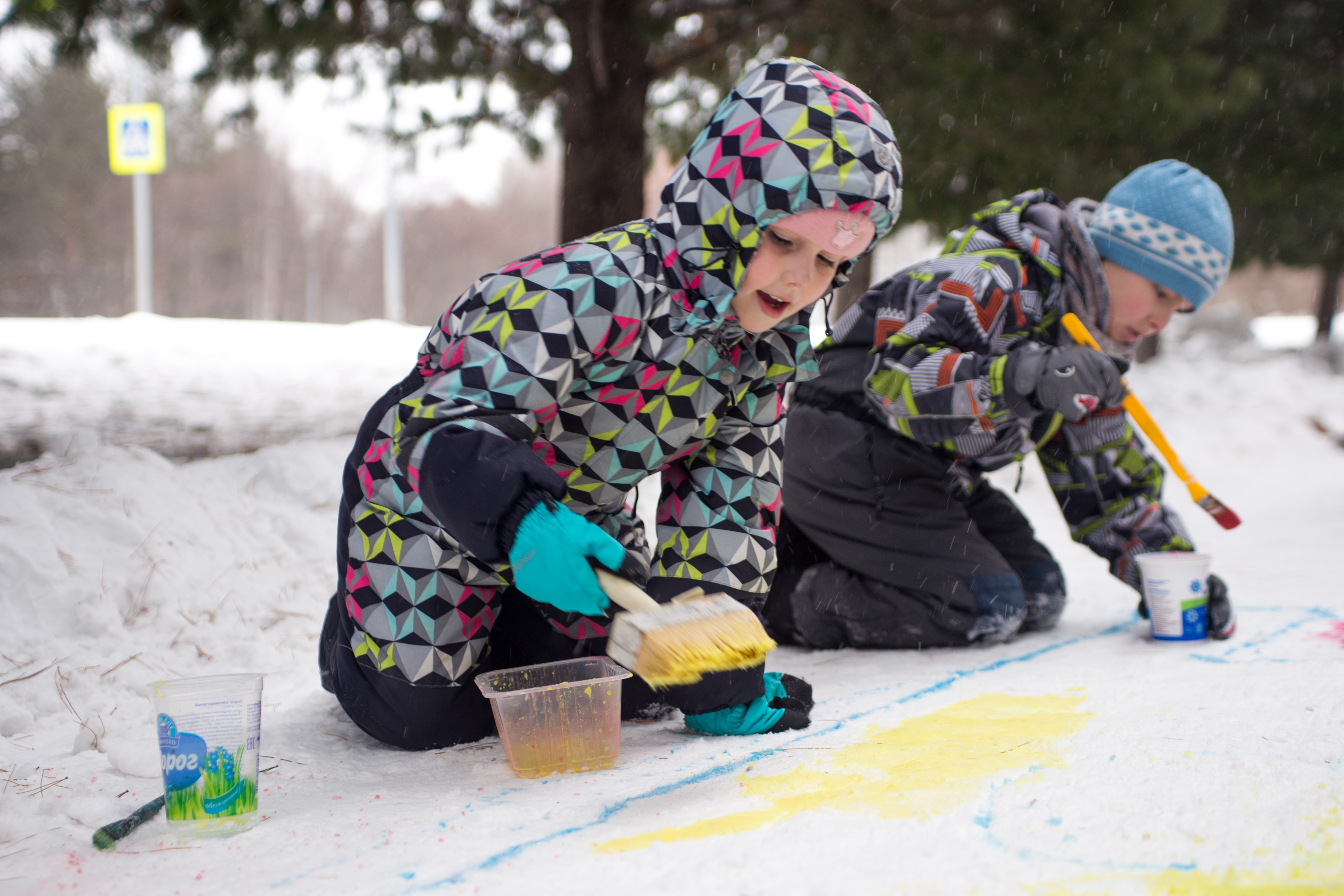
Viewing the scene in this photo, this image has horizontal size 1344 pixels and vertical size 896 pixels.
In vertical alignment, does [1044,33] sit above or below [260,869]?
above

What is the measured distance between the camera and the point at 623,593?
148 cm

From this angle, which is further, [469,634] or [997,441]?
[997,441]

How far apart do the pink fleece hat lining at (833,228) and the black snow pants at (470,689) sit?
71cm

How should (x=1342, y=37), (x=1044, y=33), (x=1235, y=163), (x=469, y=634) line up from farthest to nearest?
1. (x=1342, y=37)
2. (x=1235, y=163)
3. (x=1044, y=33)
4. (x=469, y=634)

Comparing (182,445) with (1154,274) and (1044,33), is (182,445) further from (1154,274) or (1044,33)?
(1044,33)

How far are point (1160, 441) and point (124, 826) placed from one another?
244cm

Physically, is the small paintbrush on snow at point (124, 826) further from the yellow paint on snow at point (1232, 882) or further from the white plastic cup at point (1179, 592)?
the white plastic cup at point (1179, 592)

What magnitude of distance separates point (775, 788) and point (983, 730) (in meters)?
0.52

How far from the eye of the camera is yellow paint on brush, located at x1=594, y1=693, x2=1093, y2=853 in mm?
1439

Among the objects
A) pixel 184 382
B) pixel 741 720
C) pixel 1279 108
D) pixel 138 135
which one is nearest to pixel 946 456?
pixel 741 720

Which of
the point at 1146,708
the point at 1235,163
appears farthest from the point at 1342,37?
the point at 1146,708

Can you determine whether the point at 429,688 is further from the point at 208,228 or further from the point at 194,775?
the point at 208,228

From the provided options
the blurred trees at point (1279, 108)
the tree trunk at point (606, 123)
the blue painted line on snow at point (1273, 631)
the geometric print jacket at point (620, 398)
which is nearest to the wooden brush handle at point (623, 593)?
the geometric print jacket at point (620, 398)

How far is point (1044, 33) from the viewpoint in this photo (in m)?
4.87
